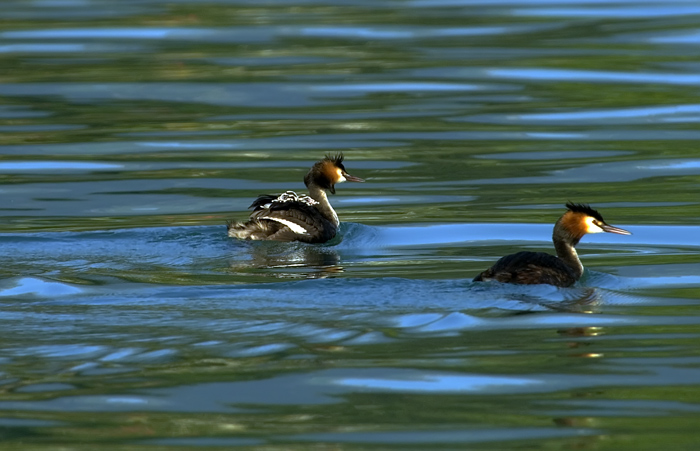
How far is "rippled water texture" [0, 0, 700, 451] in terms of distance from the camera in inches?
306

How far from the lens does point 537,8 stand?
29891 mm

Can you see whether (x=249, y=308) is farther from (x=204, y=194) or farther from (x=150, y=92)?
(x=150, y=92)

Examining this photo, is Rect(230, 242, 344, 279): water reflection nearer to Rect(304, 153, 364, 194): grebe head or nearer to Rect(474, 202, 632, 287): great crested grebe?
Rect(304, 153, 364, 194): grebe head

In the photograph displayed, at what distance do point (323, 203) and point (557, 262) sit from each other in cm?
375

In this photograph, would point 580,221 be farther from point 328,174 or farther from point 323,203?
point 328,174

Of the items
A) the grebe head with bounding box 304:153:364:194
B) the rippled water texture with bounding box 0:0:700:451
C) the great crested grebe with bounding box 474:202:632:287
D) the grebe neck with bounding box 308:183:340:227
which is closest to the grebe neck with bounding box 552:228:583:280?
the great crested grebe with bounding box 474:202:632:287

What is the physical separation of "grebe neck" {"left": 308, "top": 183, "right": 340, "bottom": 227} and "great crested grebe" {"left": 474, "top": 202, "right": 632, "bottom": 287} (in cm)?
295

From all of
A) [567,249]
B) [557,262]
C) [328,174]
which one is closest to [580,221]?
[567,249]

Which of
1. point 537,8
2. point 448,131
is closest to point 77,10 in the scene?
point 537,8

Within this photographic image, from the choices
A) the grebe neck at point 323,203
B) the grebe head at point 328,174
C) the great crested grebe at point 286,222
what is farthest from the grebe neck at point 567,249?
the grebe head at point 328,174

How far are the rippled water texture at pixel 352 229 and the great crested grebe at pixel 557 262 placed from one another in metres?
0.13

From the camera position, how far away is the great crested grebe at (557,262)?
1049 cm

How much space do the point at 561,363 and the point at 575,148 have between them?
967 cm

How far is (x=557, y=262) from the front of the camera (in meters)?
10.8
